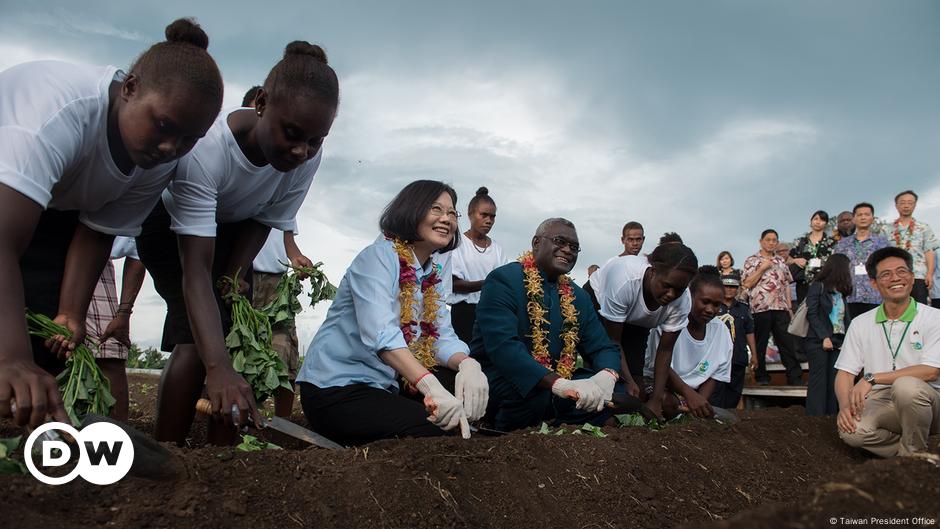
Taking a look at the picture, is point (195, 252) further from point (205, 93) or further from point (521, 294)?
point (521, 294)

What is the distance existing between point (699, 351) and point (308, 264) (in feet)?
11.2

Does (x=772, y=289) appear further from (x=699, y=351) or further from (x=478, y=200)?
(x=478, y=200)

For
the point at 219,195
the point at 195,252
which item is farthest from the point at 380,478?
the point at 219,195

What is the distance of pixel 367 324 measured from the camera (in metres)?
3.61

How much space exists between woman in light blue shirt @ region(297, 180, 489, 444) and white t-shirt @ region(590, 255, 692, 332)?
1.86 meters

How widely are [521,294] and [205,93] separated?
281cm

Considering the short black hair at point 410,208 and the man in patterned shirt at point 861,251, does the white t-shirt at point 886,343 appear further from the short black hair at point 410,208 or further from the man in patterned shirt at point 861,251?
the short black hair at point 410,208

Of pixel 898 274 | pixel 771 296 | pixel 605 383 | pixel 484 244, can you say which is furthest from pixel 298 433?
pixel 771 296

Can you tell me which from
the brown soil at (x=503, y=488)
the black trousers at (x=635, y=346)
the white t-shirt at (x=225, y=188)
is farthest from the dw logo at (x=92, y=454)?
the black trousers at (x=635, y=346)

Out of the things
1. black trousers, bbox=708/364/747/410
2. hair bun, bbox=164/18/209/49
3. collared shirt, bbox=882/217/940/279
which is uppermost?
hair bun, bbox=164/18/209/49

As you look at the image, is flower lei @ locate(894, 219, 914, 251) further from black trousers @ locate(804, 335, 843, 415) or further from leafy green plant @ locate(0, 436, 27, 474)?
leafy green plant @ locate(0, 436, 27, 474)

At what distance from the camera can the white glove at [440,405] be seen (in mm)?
3414

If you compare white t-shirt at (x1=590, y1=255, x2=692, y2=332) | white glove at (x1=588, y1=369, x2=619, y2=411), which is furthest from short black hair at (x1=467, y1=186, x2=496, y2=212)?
white glove at (x1=588, y1=369, x2=619, y2=411)

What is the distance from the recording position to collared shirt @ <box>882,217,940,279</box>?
8.23 metres
